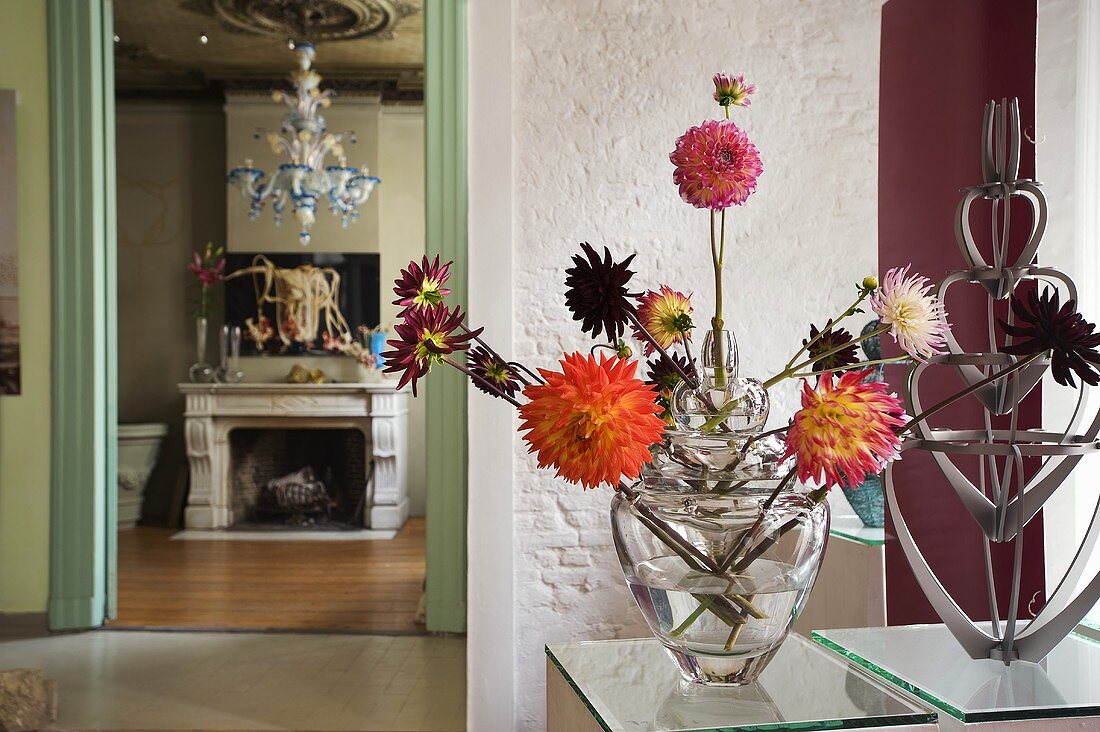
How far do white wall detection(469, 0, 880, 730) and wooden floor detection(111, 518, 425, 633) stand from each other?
1795 mm

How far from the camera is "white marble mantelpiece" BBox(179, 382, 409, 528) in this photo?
22.3 feet

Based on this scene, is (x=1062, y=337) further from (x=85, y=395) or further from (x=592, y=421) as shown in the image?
(x=85, y=395)

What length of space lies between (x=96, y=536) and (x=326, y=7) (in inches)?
137

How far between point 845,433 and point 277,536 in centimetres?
641

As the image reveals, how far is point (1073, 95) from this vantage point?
2.09m

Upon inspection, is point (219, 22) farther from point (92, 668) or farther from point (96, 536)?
point (92, 668)

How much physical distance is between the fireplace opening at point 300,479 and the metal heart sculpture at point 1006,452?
6168mm

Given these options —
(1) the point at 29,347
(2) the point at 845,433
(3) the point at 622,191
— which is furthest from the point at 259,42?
(2) the point at 845,433

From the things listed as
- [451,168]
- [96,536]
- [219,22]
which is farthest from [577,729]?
[219,22]

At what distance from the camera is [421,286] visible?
33.0 inches

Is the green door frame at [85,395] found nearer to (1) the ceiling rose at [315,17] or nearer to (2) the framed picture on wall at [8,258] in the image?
(2) the framed picture on wall at [8,258]

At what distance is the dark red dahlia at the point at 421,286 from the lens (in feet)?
2.72

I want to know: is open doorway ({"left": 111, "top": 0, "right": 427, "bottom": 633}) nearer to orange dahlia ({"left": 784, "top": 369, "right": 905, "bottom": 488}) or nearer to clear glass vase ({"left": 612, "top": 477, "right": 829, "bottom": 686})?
clear glass vase ({"left": 612, "top": 477, "right": 829, "bottom": 686})

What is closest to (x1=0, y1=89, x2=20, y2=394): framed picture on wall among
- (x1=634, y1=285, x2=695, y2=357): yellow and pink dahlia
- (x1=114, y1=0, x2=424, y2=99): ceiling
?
(x1=114, y1=0, x2=424, y2=99): ceiling
